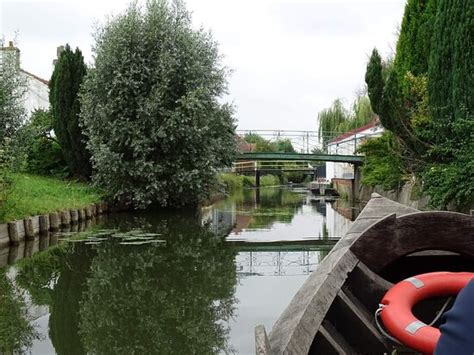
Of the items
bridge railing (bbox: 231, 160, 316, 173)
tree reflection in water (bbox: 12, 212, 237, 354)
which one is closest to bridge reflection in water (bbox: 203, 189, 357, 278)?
tree reflection in water (bbox: 12, 212, 237, 354)

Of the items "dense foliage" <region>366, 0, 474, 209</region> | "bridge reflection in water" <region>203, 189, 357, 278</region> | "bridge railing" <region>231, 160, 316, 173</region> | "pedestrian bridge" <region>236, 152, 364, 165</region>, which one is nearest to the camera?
"bridge reflection in water" <region>203, 189, 357, 278</region>

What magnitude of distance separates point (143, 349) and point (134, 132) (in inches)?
535

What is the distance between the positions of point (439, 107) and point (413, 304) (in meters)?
9.74

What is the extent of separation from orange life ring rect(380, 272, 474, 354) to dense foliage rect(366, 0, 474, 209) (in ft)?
24.2

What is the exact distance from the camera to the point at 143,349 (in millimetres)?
4594

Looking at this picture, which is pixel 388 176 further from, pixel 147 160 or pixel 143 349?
pixel 143 349

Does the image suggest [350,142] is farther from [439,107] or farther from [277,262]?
[277,262]

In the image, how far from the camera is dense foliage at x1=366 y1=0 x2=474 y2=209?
10844 mm

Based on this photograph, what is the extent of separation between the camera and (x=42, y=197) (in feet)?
48.5

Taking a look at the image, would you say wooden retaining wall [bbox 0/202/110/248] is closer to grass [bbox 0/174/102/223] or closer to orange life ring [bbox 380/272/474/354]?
grass [bbox 0/174/102/223]

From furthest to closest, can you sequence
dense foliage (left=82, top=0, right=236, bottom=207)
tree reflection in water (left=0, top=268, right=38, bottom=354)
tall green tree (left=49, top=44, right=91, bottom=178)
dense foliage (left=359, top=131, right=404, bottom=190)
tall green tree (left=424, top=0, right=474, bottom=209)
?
tall green tree (left=49, top=44, right=91, bottom=178) < dense foliage (left=82, top=0, right=236, bottom=207) < dense foliage (left=359, top=131, right=404, bottom=190) < tall green tree (left=424, top=0, right=474, bottom=209) < tree reflection in water (left=0, top=268, right=38, bottom=354)

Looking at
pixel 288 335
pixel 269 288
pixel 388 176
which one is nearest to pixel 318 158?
pixel 388 176

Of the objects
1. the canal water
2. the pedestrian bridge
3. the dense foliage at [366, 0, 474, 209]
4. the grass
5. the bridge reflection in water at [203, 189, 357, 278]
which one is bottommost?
the bridge reflection in water at [203, 189, 357, 278]

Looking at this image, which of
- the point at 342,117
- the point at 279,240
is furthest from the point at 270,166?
the point at 279,240
